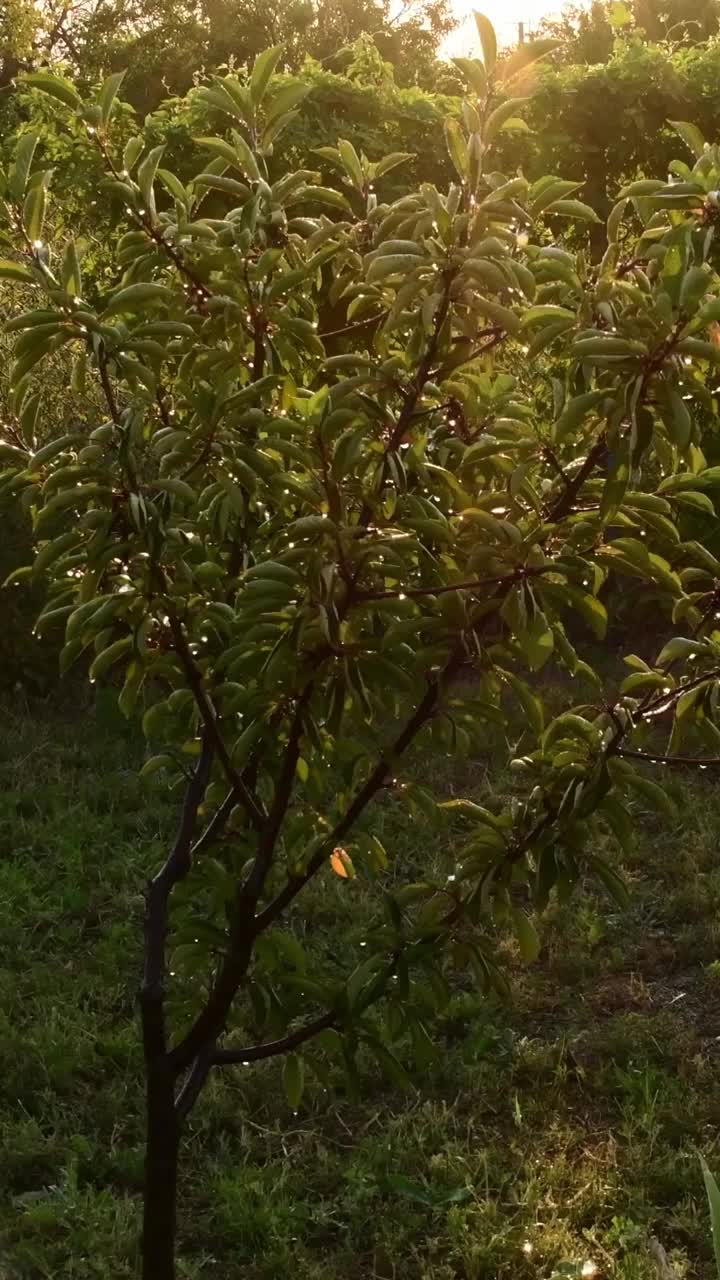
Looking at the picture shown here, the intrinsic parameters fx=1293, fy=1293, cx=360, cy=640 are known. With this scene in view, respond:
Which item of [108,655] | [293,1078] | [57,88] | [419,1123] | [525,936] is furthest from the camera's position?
[419,1123]

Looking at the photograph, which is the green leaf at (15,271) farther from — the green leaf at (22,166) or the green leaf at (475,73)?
the green leaf at (475,73)

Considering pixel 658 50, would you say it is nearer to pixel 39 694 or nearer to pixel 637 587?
pixel 637 587

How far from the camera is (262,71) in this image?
1990mm

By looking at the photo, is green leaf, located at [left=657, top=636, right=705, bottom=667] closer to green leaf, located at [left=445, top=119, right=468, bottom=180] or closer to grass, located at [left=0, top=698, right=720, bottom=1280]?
grass, located at [left=0, top=698, right=720, bottom=1280]

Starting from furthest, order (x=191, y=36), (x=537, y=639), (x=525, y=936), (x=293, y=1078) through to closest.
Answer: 1. (x=191, y=36)
2. (x=293, y=1078)
3. (x=525, y=936)
4. (x=537, y=639)

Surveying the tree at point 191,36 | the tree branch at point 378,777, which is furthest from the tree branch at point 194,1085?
the tree at point 191,36

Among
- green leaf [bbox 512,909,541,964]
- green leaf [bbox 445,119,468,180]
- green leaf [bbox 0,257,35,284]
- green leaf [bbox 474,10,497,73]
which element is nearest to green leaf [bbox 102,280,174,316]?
green leaf [bbox 0,257,35,284]

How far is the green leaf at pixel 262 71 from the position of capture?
76.0 inches

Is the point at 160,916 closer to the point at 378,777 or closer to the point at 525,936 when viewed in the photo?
the point at 378,777

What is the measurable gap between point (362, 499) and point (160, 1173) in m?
1.33

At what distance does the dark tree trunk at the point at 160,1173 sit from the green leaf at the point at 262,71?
1686 millimetres

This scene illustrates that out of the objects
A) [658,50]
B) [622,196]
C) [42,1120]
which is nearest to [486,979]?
[622,196]

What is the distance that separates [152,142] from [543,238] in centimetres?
303

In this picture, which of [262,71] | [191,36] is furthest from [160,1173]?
[191,36]
